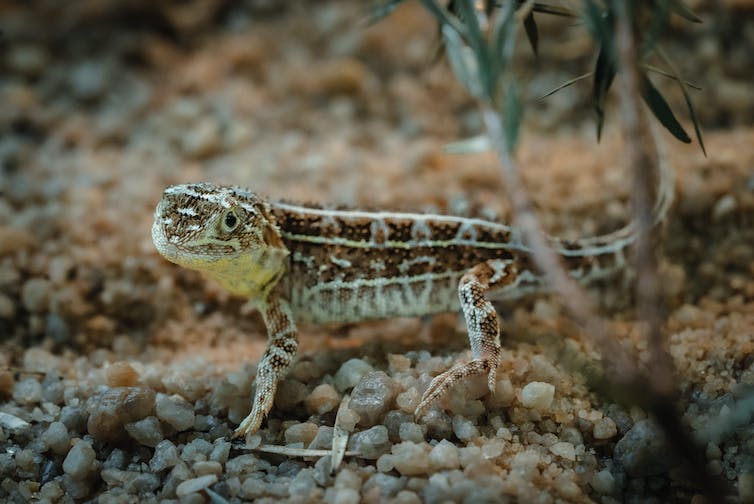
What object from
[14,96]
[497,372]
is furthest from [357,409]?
[14,96]

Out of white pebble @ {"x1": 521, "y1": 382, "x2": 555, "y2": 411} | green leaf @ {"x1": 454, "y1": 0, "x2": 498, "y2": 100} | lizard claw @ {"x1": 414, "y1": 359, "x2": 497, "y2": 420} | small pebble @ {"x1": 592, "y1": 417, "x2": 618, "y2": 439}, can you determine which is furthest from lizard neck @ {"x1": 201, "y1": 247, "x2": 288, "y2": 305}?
small pebble @ {"x1": 592, "y1": 417, "x2": 618, "y2": 439}

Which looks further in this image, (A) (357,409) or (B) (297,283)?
(B) (297,283)

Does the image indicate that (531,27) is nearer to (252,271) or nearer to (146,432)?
(252,271)

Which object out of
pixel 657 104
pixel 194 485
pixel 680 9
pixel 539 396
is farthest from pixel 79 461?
pixel 680 9

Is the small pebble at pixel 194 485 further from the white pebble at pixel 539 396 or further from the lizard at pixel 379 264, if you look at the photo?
the white pebble at pixel 539 396

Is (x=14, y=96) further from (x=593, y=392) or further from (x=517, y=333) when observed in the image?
(x=593, y=392)

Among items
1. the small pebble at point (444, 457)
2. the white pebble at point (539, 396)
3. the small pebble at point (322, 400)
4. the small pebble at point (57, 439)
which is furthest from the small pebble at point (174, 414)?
the white pebble at point (539, 396)
